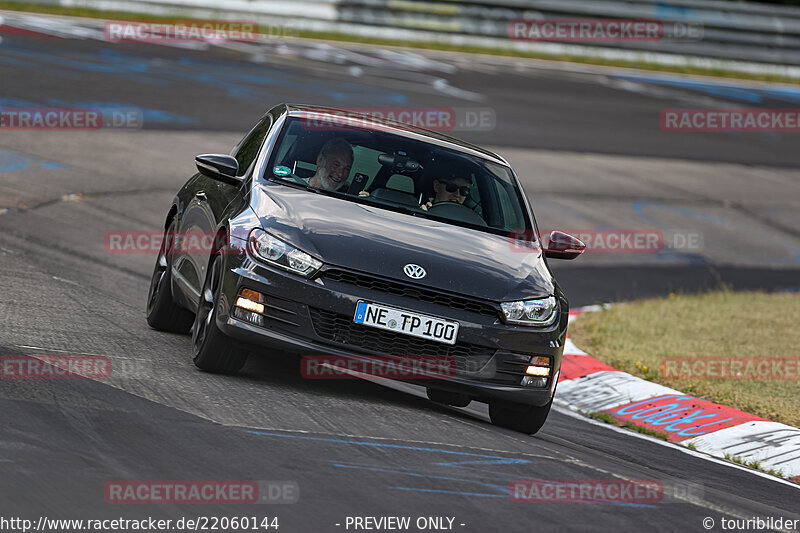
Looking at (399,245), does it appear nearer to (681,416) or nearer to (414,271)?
(414,271)

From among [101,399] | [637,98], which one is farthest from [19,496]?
[637,98]

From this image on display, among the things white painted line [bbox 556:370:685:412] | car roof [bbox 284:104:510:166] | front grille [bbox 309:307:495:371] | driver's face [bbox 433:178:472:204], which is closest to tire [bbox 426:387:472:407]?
driver's face [bbox 433:178:472:204]

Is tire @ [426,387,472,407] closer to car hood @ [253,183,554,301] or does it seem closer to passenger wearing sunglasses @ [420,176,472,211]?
car hood @ [253,183,554,301]

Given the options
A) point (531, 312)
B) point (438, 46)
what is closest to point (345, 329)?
point (531, 312)

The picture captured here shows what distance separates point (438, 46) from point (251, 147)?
1880 cm

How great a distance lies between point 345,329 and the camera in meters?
6.63

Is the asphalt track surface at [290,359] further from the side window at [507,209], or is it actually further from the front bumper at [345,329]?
the side window at [507,209]

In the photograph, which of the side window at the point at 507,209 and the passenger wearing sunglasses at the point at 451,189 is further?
the side window at the point at 507,209

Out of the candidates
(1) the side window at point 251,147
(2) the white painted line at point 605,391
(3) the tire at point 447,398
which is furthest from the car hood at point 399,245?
(2) the white painted line at point 605,391

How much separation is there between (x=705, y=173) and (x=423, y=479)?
53.1ft

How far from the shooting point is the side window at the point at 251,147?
26.1 feet

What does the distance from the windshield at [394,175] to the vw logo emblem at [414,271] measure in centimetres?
90

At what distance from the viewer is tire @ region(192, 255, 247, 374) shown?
6902mm

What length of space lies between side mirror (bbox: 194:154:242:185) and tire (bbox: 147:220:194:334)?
102 centimetres
